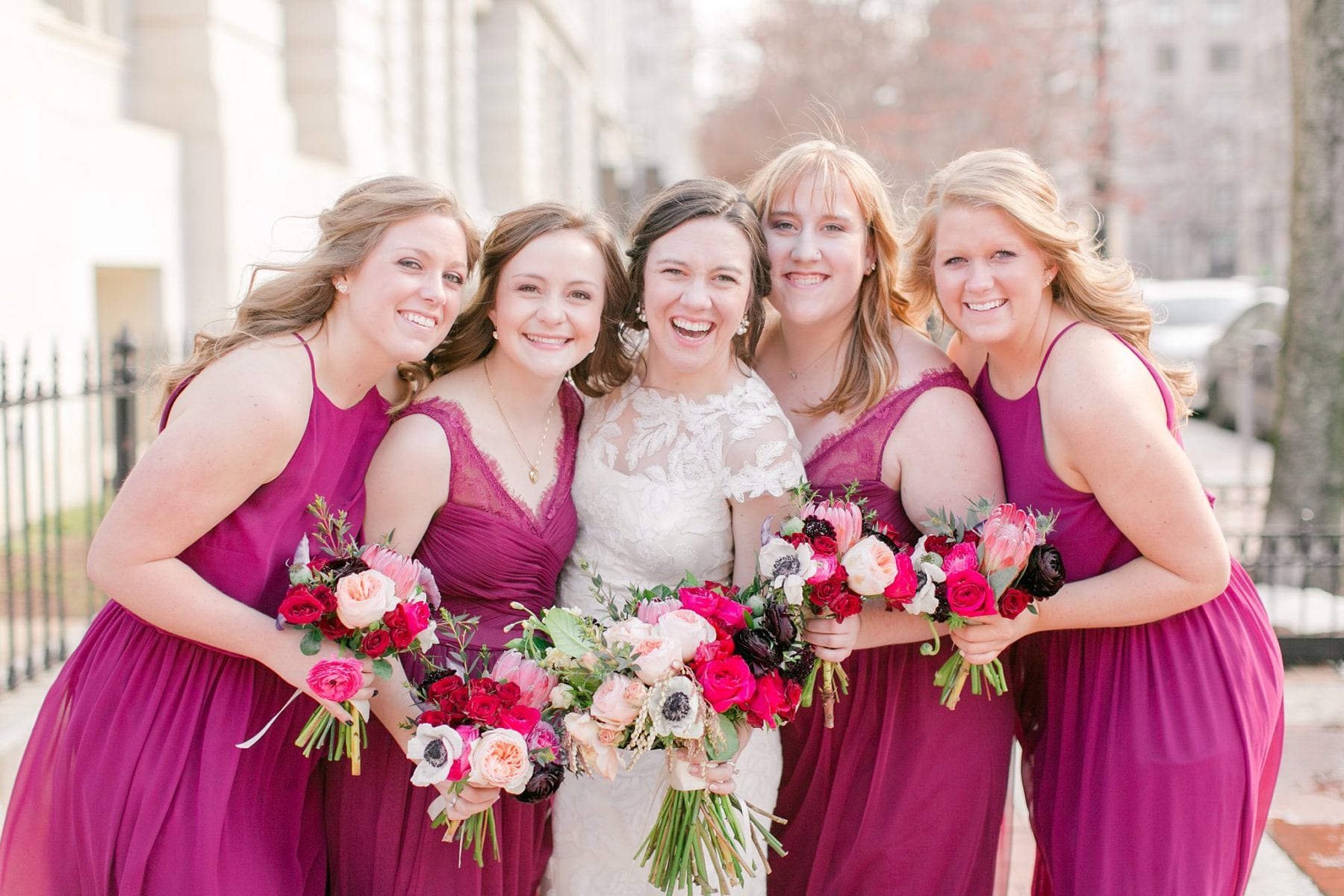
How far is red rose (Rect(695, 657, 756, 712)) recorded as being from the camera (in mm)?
2635

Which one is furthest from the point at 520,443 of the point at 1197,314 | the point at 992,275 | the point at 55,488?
the point at 1197,314

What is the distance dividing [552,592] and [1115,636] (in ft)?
5.18

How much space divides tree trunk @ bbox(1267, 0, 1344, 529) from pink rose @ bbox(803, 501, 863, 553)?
533cm

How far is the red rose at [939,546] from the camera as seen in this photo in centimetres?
290

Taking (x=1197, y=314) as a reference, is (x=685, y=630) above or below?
below

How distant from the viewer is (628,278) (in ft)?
11.5

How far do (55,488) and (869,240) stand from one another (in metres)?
6.16

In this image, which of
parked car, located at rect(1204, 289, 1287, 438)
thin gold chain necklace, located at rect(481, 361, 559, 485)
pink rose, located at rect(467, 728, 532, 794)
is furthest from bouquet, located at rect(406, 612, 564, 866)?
parked car, located at rect(1204, 289, 1287, 438)

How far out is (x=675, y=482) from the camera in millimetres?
3248

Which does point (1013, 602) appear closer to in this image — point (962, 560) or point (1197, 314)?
point (962, 560)

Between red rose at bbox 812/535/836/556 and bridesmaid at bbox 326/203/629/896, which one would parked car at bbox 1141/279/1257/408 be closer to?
bridesmaid at bbox 326/203/629/896

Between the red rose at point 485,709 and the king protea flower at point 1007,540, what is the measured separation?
4.05 ft

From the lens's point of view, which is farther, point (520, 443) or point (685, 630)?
point (520, 443)

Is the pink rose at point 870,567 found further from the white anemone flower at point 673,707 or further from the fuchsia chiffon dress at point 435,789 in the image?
the fuchsia chiffon dress at point 435,789
